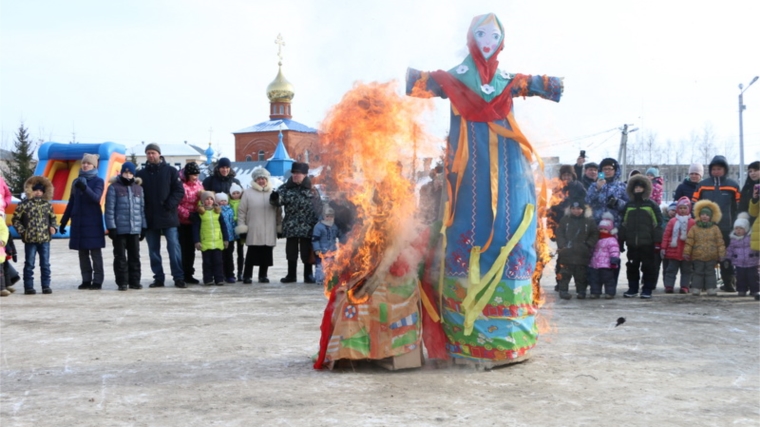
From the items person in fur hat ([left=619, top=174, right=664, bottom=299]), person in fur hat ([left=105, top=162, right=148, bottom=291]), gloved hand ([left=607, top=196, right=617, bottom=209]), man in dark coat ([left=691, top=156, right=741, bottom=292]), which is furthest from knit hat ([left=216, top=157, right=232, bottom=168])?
man in dark coat ([left=691, top=156, right=741, bottom=292])

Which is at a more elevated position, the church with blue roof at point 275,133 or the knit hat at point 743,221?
the church with blue roof at point 275,133

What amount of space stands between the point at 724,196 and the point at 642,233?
5.14 feet

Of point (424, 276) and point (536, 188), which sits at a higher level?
point (536, 188)

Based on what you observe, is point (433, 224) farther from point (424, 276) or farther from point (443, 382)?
point (443, 382)

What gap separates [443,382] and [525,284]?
3.13ft

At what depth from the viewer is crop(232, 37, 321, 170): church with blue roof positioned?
59969mm

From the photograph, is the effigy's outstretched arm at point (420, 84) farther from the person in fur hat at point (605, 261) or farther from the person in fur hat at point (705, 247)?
the person in fur hat at point (705, 247)

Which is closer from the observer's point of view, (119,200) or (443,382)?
(443,382)

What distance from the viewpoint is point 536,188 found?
618 centimetres

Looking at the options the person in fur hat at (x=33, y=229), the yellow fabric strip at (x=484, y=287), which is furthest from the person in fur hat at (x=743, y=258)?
the person in fur hat at (x=33, y=229)

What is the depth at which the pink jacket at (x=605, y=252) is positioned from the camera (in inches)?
413

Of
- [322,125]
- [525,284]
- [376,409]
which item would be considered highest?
[322,125]

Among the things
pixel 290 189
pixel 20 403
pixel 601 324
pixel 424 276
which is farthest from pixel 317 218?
pixel 20 403

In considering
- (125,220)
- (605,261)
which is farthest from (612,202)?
(125,220)
